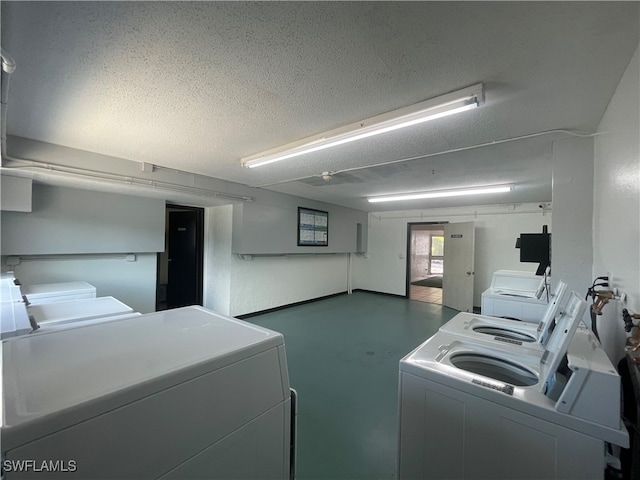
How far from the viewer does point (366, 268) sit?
754 cm

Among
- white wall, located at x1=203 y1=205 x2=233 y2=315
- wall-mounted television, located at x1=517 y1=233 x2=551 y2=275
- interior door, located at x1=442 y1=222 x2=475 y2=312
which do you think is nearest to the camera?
wall-mounted television, located at x1=517 y1=233 x2=551 y2=275

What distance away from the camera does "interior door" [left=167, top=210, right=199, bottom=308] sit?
16.6ft

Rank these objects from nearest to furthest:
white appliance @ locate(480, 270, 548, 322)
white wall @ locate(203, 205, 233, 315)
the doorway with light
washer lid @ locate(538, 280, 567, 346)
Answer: washer lid @ locate(538, 280, 567, 346)
white appliance @ locate(480, 270, 548, 322)
white wall @ locate(203, 205, 233, 315)
the doorway with light

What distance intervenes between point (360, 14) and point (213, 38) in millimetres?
678

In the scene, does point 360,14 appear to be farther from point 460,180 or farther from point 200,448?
point 460,180

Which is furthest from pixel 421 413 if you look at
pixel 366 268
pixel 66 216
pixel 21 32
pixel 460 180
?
pixel 366 268

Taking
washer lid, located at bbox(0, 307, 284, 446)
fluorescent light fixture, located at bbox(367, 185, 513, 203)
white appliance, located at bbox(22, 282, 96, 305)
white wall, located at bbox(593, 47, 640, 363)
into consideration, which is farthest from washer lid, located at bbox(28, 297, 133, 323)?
fluorescent light fixture, located at bbox(367, 185, 513, 203)

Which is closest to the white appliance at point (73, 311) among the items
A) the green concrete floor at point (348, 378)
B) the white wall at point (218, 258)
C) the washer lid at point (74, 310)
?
the washer lid at point (74, 310)

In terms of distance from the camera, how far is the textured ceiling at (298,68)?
1089 mm

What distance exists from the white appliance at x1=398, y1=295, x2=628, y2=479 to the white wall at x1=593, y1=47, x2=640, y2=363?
21 cm

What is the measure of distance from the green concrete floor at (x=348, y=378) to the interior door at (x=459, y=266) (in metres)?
0.33

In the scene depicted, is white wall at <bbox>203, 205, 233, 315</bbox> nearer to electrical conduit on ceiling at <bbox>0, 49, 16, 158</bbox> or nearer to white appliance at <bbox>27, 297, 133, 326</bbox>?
white appliance at <bbox>27, 297, 133, 326</bbox>

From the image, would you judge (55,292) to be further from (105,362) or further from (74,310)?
(105,362)

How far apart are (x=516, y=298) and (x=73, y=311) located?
4.19 meters
